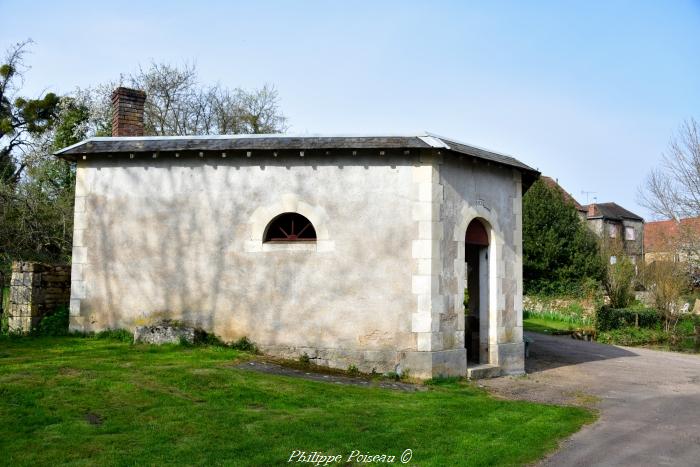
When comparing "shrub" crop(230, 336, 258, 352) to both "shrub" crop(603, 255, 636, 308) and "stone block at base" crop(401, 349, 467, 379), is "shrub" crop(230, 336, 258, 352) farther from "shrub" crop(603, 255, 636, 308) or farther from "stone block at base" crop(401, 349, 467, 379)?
"shrub" crop(603, 255, 636, 308)

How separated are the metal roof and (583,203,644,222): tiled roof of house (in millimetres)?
36273

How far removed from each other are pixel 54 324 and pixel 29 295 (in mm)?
729

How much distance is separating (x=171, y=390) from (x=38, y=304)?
5683 mm

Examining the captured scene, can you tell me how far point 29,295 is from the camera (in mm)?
11891

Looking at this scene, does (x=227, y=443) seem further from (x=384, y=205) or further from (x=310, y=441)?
(x=384, y=205)

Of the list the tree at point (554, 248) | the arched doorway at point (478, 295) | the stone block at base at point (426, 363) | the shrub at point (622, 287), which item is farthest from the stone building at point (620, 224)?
the stone block at base at point (426, 363)

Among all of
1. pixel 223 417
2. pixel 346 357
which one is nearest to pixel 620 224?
pixel 346 357

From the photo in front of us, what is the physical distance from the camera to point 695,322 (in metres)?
25.5

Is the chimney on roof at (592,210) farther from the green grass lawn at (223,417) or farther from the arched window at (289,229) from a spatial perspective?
the green grass lawn at (223,417)

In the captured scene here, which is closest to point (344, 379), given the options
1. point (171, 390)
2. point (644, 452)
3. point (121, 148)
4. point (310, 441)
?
point (171, 390)

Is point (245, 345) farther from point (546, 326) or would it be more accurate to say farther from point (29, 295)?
point (546, 326)

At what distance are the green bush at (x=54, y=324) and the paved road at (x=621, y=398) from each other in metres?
8.08

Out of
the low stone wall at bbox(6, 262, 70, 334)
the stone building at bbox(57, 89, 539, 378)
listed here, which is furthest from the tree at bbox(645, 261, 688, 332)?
the low stone wall at bbox(6, 262, 70, 334)

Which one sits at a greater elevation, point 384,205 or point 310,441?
point 384,205
